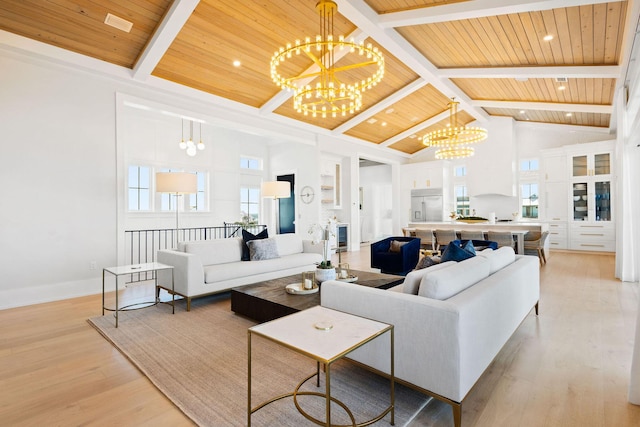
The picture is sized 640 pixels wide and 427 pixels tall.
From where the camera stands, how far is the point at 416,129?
9484mm

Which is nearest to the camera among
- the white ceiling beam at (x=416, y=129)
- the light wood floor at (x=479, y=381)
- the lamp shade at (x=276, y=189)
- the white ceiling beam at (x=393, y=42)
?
the light wood floor at (x=479, y=381)

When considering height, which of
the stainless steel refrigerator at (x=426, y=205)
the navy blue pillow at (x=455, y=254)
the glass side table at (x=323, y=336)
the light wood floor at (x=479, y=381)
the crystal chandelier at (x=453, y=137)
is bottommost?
the light wood floor at (x=479, y=381)

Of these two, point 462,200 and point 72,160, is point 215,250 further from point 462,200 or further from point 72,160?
point 462,200

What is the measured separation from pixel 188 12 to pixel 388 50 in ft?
9.95

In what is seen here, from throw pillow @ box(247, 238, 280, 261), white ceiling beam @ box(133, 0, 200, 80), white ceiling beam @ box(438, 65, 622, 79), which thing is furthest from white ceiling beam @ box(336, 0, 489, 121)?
throw pillow @ box(247, 238, 280, 261)

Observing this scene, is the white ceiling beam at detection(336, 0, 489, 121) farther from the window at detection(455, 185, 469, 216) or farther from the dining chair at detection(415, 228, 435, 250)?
the window at detection(455, 185, 469, 216)

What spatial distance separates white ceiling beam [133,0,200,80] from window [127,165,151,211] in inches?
139

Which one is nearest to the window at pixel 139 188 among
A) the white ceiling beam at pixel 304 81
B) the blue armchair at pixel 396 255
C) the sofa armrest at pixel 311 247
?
the white ceiling beam at pixel 304 81

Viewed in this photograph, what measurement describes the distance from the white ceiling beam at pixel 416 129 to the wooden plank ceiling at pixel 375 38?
2233 millimetres

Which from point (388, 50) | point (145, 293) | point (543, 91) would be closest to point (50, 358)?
point (145, 293)

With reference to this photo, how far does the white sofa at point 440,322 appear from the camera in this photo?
1.68 metres

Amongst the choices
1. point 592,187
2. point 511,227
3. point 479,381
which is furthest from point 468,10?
point 592,187

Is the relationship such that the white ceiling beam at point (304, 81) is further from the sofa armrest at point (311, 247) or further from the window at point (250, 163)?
the window at point (250, 163)

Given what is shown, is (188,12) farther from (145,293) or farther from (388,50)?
(145,293)
